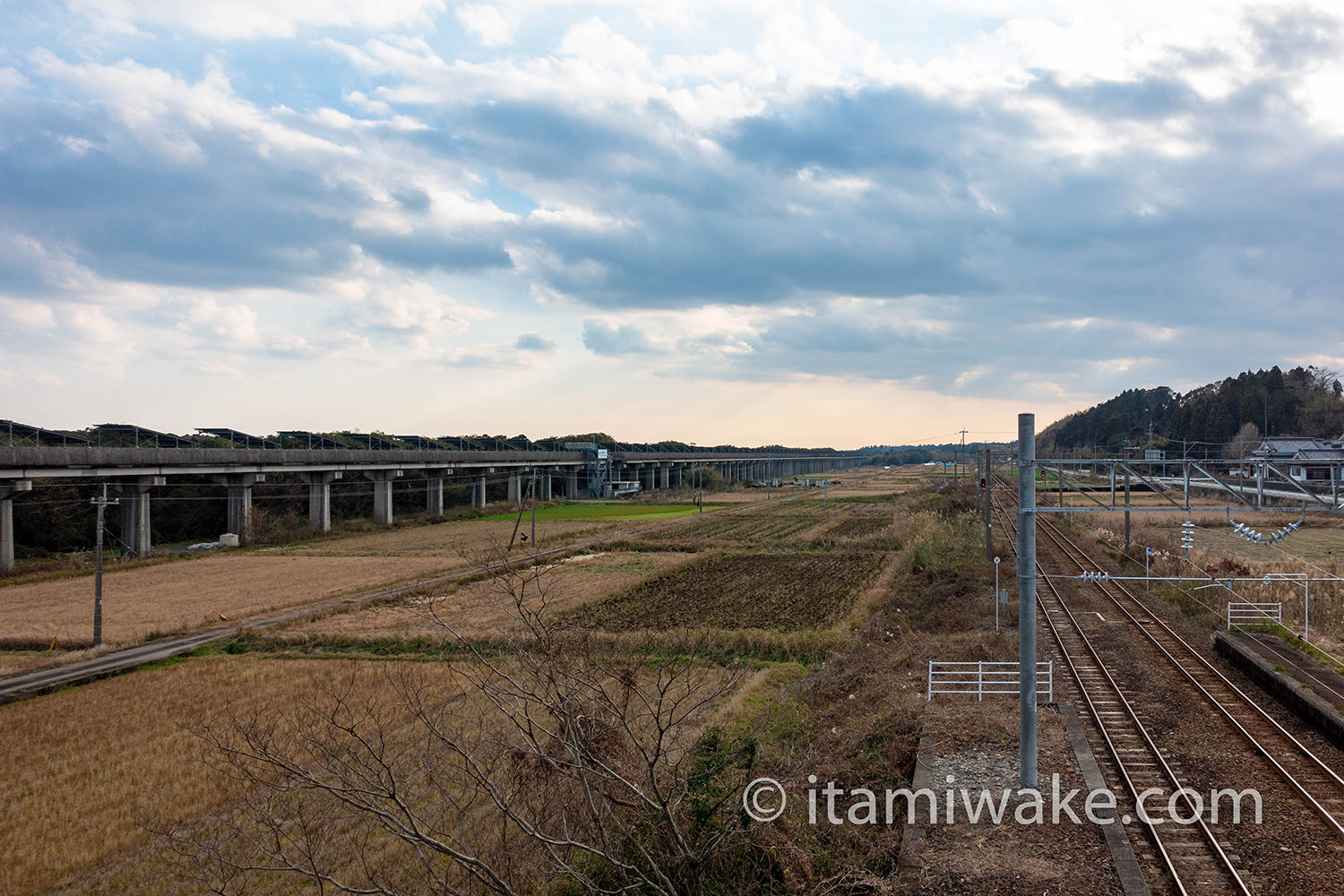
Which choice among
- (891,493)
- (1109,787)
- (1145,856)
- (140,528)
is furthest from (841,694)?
(891,493)

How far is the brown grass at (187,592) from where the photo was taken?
28.2 m

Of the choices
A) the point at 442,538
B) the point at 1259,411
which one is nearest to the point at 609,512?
the point at 442,538

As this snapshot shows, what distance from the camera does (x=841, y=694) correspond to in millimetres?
18469

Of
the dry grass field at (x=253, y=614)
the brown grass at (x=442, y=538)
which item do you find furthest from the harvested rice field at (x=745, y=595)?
the brown grass at (x=442, y=538)

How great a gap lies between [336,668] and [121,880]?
11903mm

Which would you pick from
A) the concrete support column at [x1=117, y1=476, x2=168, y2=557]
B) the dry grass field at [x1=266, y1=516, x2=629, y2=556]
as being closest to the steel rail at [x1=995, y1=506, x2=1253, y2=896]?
the dry grass field at [x1=266, y1=516, x2=629, y2=556]

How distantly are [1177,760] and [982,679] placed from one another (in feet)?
15.5

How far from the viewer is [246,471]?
A: 171ft

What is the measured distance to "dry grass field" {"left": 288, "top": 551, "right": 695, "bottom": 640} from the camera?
1059 inches

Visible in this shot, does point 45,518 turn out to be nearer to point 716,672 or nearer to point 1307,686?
point 716,672

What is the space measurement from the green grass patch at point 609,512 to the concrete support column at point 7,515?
131 feet

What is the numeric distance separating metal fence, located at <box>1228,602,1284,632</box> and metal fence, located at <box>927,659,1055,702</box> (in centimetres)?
818

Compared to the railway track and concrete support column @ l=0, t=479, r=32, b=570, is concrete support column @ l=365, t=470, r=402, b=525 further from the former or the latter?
the railway track

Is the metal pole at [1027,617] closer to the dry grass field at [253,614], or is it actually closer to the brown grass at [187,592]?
the dry grass field at [253,614]
